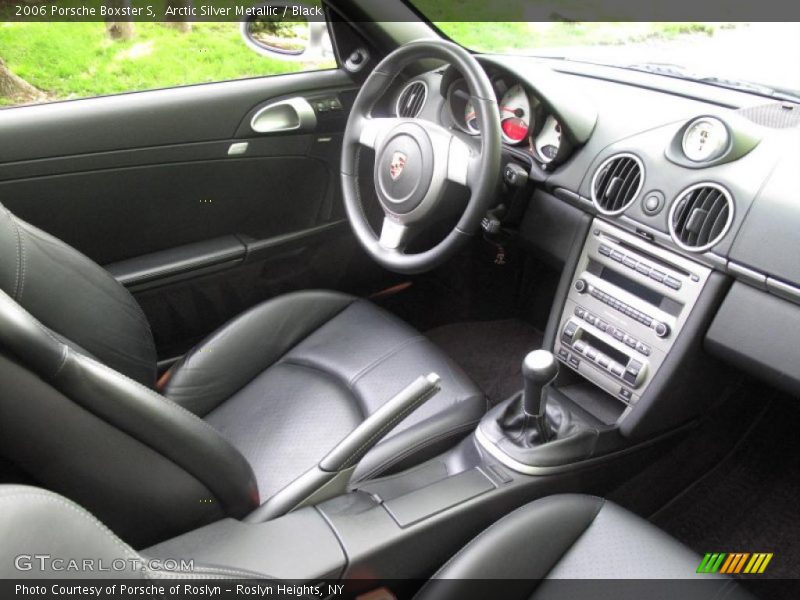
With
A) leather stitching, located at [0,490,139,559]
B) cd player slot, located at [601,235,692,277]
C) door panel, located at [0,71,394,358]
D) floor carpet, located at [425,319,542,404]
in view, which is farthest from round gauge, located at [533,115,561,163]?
leather stitching, located at [0,490,139,559]

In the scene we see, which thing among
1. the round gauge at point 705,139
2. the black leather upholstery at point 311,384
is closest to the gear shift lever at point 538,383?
the black leather upholstery at point 311,384

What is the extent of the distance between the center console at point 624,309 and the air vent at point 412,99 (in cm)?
58

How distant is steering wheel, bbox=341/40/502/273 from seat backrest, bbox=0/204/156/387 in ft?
1.80

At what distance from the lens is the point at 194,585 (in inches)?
24.8

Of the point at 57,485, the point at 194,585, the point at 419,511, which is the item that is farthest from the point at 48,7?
the point at 194,585

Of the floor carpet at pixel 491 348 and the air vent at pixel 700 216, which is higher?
the air vent at pixel 700 216

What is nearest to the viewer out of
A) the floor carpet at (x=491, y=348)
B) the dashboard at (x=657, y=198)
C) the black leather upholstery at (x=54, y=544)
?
the black leather upholstery at (x=54, y=544)

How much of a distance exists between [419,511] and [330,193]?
1198mm

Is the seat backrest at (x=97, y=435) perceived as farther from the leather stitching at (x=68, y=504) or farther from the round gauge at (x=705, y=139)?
the round gauge at (x=705, y=139)

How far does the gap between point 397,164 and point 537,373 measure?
56 cm

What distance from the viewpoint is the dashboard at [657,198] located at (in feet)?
4.09

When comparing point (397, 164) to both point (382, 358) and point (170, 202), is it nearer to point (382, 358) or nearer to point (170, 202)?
point (382, 358)

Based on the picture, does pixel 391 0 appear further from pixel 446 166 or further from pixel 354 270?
pixel 354 270

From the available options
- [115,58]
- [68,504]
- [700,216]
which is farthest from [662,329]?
[115,58]
